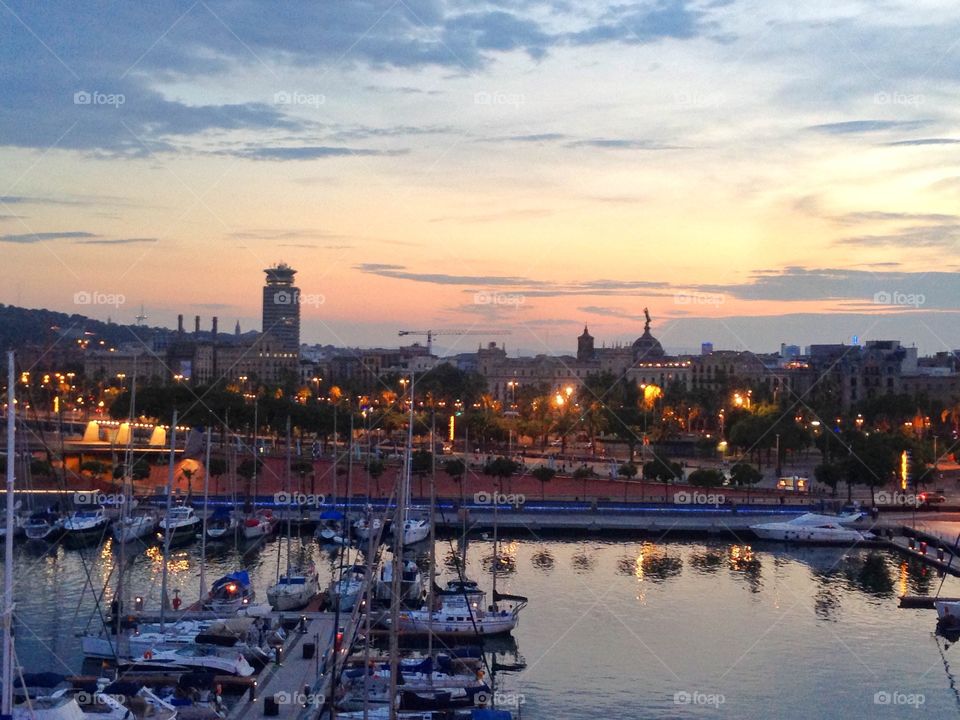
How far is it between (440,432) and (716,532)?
1885 centimetres

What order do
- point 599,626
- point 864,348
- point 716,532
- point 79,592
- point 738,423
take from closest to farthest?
point 599,626 < point 79,592 < point 716,532 < point 738,423 < point 864,348

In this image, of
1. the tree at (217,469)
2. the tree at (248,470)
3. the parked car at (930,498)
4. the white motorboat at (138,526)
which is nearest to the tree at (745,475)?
the parked car at (930,498)

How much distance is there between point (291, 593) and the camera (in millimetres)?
15078

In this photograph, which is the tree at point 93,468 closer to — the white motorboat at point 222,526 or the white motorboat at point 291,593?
the white motorboat at point 222,526

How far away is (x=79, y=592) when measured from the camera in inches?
627

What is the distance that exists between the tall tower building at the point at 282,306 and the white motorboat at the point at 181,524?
74.3 meters

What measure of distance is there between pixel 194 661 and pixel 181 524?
909cm

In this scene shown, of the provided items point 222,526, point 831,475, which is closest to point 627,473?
point 831,475

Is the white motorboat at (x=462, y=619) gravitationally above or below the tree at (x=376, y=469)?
below

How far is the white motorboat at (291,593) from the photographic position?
591 inches

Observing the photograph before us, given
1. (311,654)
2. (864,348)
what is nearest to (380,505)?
(311,654)

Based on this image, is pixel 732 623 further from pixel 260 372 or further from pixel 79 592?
pixel 260 372

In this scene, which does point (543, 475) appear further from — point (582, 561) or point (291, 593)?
point (291, 593)

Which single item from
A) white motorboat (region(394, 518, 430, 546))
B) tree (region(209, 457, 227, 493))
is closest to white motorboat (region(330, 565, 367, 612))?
white motorboat (region(394, 518, 430, 546))
